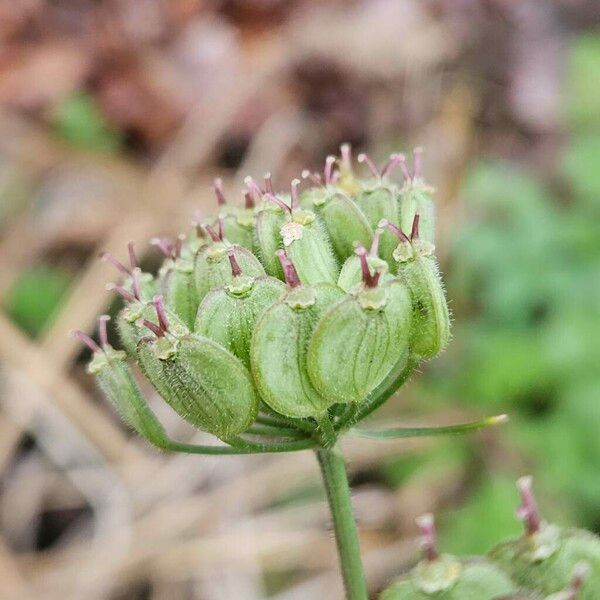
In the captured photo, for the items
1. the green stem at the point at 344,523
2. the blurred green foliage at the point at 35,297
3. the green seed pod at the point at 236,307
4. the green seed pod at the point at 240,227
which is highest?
the blurred green foliage at the point at 35,297

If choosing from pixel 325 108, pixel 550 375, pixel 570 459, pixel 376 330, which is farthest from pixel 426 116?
pixel 376 330

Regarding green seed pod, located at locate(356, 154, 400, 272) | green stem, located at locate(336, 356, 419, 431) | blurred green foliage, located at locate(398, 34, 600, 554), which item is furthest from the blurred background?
green seed pod, located at locate(356, 154, 400, 272)

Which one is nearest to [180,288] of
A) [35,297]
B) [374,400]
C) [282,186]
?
[374,400]

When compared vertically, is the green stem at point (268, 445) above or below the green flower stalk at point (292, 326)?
below

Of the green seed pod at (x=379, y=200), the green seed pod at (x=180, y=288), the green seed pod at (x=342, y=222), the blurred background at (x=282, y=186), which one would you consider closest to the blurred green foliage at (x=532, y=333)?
the blurred background at (x=282, y=186)

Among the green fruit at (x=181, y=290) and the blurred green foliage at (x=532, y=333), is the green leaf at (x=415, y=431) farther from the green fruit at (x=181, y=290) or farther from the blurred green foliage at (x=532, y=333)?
the blurred green foliage at (x=532, y=333)

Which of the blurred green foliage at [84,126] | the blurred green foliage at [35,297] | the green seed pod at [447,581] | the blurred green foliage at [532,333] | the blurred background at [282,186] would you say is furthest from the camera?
the blurred green foliage at [84,126]
